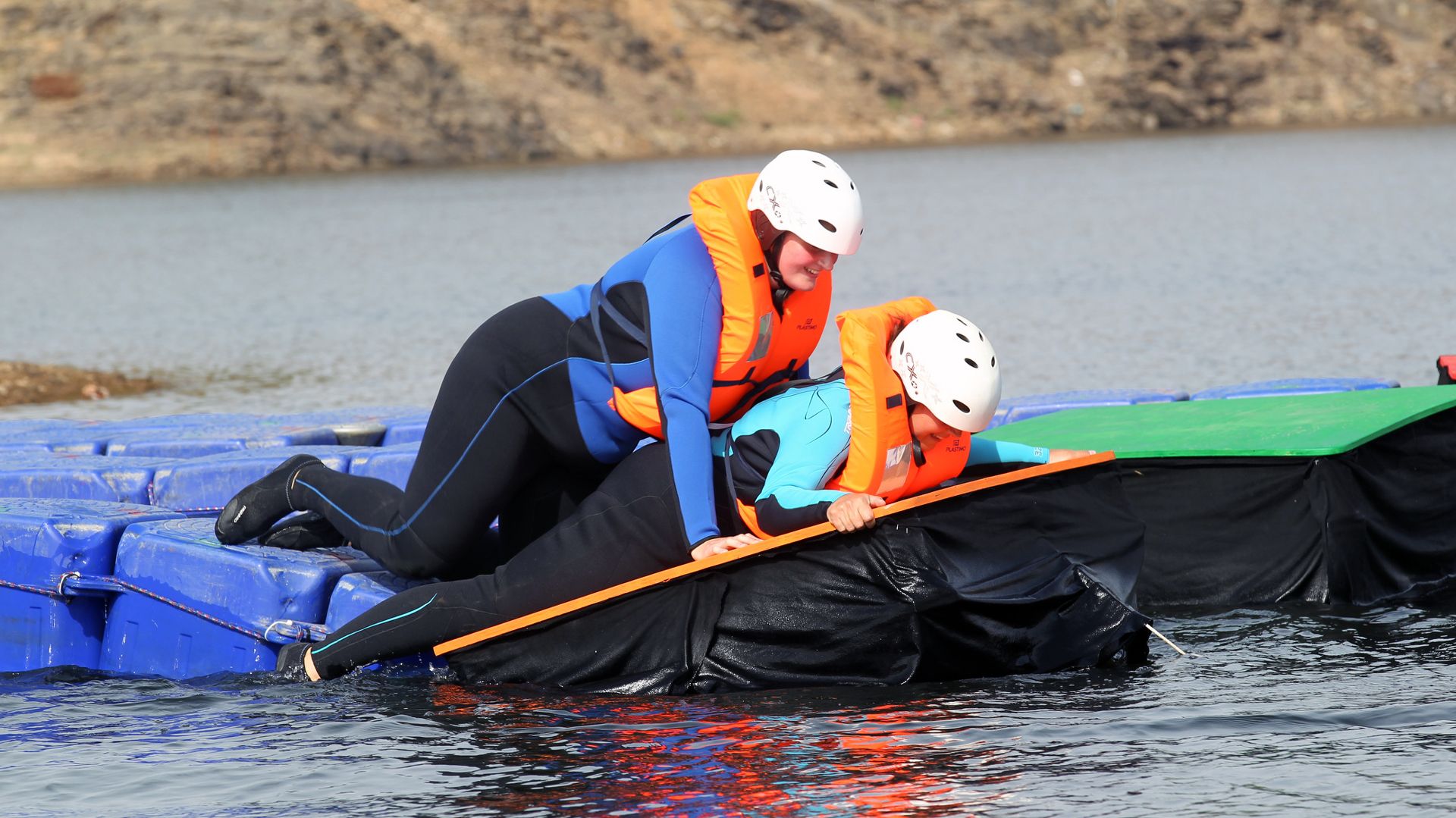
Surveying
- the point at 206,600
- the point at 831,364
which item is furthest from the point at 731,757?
the point at 831,364

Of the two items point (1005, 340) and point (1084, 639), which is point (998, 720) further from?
point (1005, 340)

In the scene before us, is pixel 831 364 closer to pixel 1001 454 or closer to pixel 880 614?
pixel 1001 454

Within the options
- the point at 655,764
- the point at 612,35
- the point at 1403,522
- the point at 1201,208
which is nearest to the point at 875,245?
the point at 1201,208

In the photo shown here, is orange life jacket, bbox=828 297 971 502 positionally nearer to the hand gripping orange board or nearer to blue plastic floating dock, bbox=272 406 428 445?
the hand gripping orange board

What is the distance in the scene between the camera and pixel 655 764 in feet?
21.6

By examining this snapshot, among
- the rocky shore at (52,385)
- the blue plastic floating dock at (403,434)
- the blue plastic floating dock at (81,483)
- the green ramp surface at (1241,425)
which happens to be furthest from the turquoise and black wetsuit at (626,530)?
the rocky shore at (52,385)

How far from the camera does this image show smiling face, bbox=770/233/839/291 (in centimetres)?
694

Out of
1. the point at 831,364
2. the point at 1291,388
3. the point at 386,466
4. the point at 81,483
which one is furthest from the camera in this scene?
the point at 831,364

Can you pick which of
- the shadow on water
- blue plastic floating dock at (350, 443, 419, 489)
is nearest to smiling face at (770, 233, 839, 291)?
the shadow on water

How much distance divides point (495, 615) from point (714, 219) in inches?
75.8

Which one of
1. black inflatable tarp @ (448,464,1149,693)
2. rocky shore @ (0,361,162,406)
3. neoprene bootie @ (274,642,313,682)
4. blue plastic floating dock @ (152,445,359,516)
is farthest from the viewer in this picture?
rocky shore @ (0,361,162,406)

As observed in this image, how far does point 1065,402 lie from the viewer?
1110 centimetres

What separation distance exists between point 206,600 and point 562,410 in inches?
80.7

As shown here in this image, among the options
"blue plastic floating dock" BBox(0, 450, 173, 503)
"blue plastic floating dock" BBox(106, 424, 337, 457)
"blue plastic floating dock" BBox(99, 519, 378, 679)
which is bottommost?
"blue plastic floating dock" BBox(99, 519, 378, 679)
